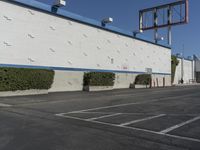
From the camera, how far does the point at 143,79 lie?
34.8 meters

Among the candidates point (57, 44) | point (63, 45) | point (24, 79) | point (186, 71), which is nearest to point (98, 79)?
point (63, 45)

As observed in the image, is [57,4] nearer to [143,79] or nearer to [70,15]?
[70,15]

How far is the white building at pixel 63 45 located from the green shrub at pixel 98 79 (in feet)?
2.23

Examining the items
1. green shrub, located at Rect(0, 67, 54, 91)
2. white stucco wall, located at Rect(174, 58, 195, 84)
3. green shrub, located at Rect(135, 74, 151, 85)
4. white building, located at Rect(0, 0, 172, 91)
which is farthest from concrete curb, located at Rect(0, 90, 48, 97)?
white stucco wall, located at Rect(174, 58, 195, 84)

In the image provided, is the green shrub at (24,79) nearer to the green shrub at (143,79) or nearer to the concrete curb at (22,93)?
the concrete curb at (22,93)

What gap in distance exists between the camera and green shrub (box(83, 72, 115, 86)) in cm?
2523

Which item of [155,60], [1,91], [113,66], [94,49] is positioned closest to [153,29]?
[155,60]

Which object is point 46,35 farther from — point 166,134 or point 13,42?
point 166,134

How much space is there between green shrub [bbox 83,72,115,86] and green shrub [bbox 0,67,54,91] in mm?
4907

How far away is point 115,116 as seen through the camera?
33.6ft

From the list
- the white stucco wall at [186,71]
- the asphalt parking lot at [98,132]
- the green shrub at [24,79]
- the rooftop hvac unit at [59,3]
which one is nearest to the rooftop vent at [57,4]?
the rooftop hvac unit at [59,3]

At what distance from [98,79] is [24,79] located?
900 cm

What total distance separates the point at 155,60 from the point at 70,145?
35432mm

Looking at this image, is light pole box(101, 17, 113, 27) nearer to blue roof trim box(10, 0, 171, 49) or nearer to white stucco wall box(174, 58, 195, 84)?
blue roof trim box(10, 0, 171, 49)
